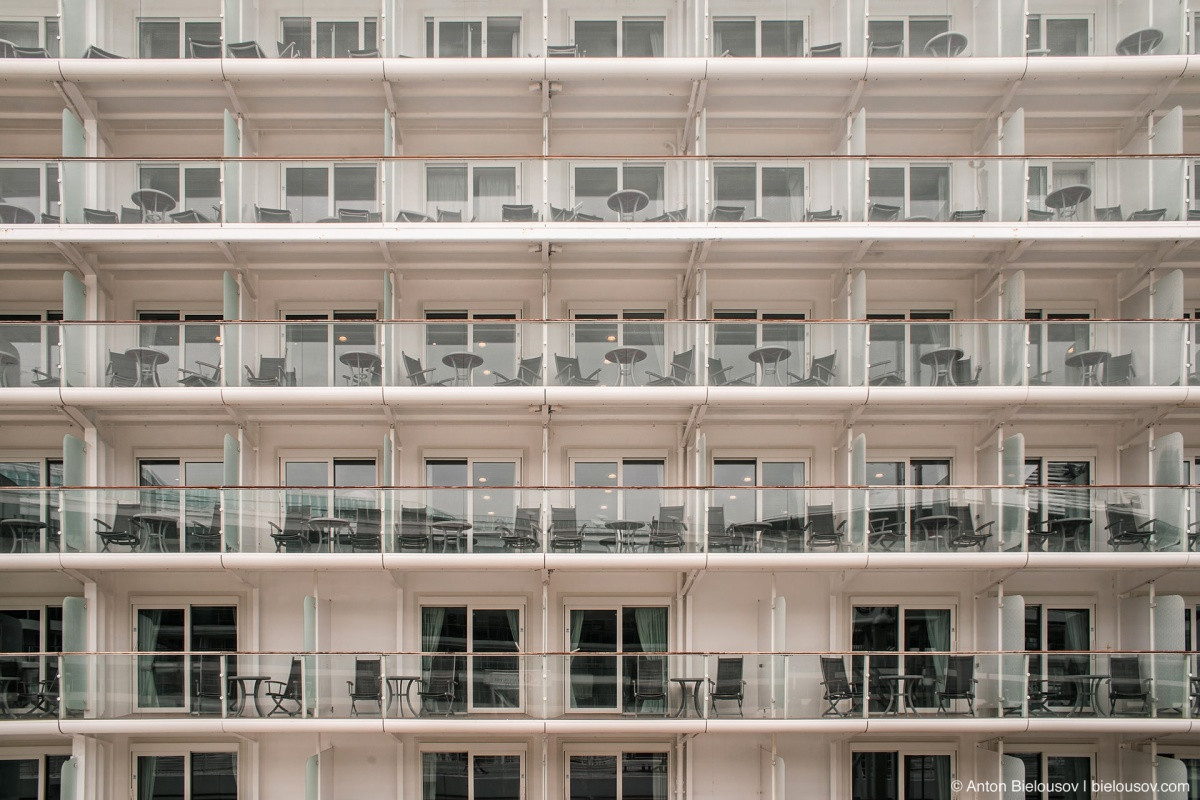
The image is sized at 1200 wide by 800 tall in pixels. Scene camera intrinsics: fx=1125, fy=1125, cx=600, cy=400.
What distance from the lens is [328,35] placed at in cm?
1731

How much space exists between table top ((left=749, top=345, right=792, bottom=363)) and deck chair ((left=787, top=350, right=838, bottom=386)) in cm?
26

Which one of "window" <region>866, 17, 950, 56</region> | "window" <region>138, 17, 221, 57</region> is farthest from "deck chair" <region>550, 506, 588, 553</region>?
"window" <region>138, 17, 221, 57</region>

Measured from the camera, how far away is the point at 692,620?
1639 centimetres

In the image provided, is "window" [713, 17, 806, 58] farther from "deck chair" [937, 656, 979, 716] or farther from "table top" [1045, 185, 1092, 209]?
"deck chair" [937, 656, 979, 716]

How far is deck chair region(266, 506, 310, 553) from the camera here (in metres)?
15.3

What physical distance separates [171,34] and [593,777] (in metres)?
13.0

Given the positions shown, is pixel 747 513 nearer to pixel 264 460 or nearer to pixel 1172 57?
pixel 264 460

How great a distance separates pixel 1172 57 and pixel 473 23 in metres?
10.2

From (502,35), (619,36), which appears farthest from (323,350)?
(619,36)

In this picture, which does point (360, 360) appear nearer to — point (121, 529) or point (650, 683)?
point (121, 529)

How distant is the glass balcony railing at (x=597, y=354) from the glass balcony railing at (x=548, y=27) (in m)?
4.41

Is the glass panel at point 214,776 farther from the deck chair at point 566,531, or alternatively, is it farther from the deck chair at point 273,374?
the deck chair at point 566,531

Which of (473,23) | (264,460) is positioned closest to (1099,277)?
(473,23)

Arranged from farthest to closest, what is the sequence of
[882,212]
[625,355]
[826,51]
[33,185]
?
1. [826,51]
2. [882,212]
3. [33,185]
4. [625,355]
